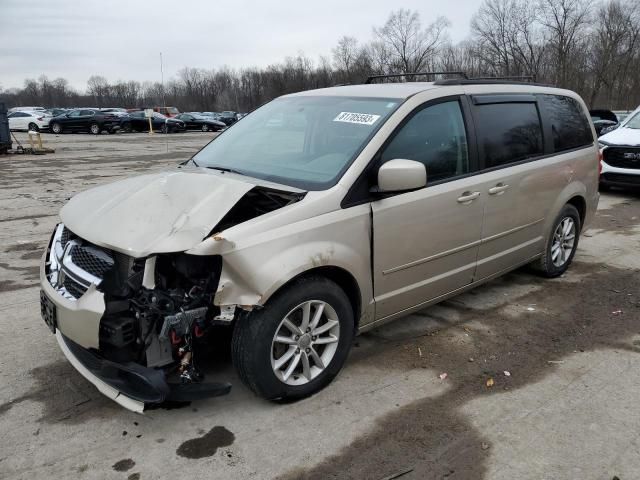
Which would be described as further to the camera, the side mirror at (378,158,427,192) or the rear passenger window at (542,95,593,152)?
the rear passenger window at (542,95,593,152)

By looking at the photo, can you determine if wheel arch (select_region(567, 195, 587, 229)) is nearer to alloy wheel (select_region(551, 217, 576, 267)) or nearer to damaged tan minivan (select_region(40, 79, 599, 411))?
alloy wheel (select_region(551, 217, 576, 267))

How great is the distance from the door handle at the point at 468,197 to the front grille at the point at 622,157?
7462mm

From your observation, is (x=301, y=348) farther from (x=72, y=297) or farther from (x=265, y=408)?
(x=72, y=297)

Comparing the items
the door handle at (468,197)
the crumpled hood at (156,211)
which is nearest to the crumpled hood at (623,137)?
A: the door handle at (468,197)

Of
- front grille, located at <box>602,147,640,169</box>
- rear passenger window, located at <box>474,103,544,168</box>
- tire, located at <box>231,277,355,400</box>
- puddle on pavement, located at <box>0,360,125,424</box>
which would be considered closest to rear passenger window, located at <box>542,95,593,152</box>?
rear passenger window, located at <box>474,103,544,168</box>

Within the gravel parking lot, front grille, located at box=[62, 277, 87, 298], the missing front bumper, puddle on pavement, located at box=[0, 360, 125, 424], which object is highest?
front grille, located at box=[62, 277, 87, 298]

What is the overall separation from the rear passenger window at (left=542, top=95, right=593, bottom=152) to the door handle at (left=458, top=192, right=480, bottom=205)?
1.46m

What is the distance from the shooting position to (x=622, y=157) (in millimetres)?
10008

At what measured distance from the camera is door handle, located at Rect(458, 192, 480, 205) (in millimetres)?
3889

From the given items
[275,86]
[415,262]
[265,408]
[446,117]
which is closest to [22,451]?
[265,408]

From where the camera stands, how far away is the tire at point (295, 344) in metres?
2.89

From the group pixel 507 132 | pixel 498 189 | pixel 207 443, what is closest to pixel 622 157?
pixel 507 132

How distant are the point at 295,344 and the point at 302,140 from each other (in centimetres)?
152

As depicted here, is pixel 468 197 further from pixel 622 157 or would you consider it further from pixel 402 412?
pixel 622 157
